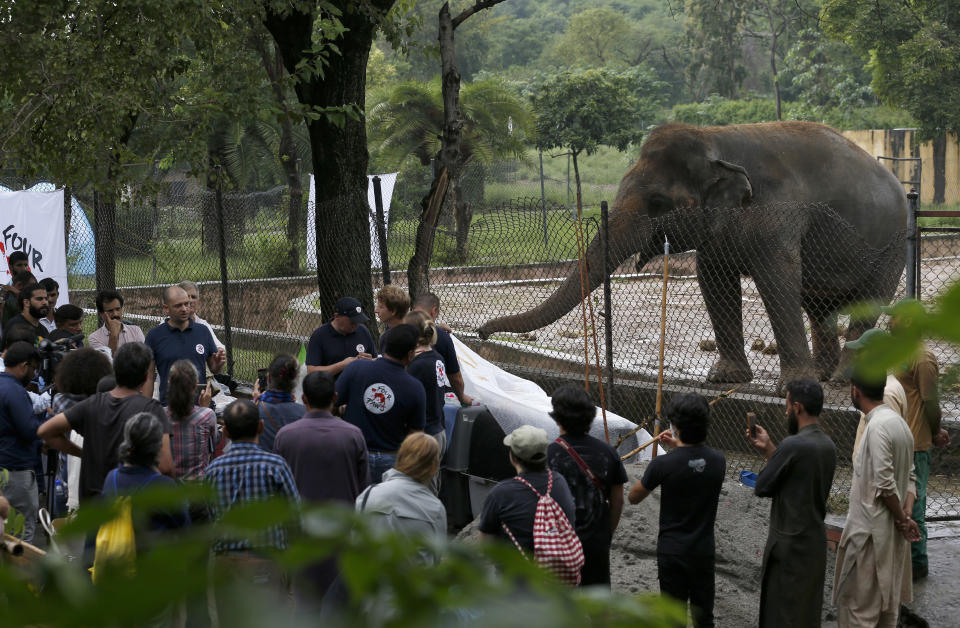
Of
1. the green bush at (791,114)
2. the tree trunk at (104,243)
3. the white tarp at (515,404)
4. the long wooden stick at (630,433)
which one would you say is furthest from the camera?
the green bush at (791,114)

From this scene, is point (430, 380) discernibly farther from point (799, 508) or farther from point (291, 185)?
point (291, 185)

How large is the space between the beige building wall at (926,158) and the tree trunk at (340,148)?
30.9 meters

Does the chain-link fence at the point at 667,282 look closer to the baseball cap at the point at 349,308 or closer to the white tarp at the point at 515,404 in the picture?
the white tarp at the point at 515,404

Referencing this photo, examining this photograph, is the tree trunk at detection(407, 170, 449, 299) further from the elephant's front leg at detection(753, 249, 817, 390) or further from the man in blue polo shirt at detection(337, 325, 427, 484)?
the man in blue polo shirt at detection(337, 325, 427, 484)

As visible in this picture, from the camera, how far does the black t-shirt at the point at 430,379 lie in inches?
259

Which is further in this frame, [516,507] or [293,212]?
[293,212]

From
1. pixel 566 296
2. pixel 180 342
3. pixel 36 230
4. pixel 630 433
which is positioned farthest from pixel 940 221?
pixel 180 342

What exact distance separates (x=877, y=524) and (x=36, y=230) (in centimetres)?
1040

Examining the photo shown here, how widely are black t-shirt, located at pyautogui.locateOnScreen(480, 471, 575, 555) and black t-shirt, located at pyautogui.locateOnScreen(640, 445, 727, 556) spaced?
655mm

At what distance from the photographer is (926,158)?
1489 inches

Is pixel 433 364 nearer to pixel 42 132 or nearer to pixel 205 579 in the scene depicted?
pixel 42 132

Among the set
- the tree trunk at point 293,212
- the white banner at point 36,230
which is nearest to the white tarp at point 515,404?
the tree trunk at point 293,212

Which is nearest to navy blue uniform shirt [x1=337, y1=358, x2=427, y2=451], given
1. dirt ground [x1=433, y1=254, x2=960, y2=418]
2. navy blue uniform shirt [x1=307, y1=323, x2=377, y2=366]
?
navy blue uniform shirt [x1=307, y1=323, x2=377, y2=366]


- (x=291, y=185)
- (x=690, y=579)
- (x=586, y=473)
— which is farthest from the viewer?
(x=291, y=185)
